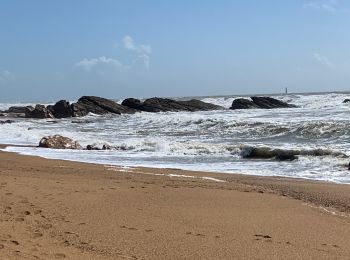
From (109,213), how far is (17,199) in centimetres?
144

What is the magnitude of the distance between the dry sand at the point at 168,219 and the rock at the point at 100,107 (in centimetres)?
4208

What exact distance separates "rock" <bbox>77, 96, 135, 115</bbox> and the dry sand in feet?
138

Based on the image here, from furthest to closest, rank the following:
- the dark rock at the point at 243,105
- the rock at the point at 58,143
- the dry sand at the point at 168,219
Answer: the dark rock at the point at 243,105 → the rock at the point at 58,143 → the dry sand at the point at 168,219

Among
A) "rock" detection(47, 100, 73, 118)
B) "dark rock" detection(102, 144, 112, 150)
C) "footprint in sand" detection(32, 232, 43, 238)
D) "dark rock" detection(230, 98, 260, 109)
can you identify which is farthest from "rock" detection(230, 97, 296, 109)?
"footprint in sand" detection(32, 232, 43, 238)

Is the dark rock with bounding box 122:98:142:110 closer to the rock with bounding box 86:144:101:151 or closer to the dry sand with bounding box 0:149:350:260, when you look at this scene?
the rock with bounding box 86:144:101:151

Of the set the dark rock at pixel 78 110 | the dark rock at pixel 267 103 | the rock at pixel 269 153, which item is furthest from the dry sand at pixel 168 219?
the dark rock at pixel 267 103

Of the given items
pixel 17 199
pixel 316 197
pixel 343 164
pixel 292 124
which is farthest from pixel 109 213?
pixel 292 124

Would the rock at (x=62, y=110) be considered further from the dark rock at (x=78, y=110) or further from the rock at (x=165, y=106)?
the rock at (x=165, y=106)

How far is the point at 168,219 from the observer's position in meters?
5.86

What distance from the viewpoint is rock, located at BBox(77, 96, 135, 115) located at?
50984mm

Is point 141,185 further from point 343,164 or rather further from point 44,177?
point 343,164

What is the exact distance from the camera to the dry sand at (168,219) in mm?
4578

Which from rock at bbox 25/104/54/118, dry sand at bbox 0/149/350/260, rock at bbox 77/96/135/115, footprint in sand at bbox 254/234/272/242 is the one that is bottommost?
footprint in sand at bbox 254/234/272/242

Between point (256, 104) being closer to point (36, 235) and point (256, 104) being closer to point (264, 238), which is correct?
point (264, 238)
